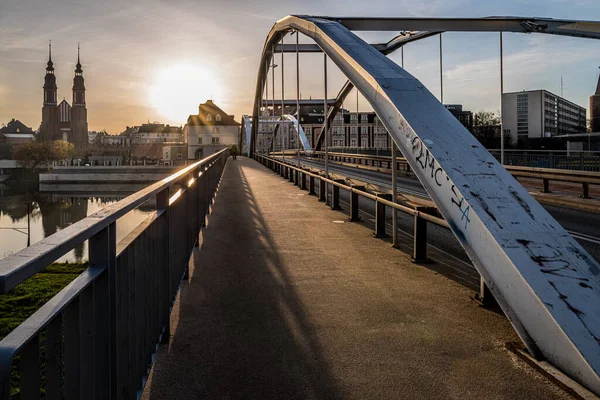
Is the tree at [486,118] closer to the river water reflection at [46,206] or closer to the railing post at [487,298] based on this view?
the river water reflection at [46,206]

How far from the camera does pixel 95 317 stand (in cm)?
194

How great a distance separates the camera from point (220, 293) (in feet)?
Answer: 16.0

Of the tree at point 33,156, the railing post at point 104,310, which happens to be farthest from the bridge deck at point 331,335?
the tree at point 33,156

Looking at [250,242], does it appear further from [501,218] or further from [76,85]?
[76,85]

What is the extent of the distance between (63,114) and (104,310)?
622 feet

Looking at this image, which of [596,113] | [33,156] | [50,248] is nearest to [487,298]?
[50,248]

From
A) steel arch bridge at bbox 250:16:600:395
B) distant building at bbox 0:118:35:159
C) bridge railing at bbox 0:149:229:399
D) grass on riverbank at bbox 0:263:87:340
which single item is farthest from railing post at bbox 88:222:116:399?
distant building at bbox 0:118:35:159

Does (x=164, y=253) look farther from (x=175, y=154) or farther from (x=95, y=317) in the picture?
(x=175, y=154)

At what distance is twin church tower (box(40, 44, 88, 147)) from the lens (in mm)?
169875

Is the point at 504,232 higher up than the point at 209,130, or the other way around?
the point at 209,130

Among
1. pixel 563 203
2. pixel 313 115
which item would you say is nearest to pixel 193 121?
pixel 313 115

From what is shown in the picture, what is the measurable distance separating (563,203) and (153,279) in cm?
1261

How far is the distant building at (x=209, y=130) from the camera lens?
105125 mm

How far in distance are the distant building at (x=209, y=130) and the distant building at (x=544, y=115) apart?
53.3 meters
